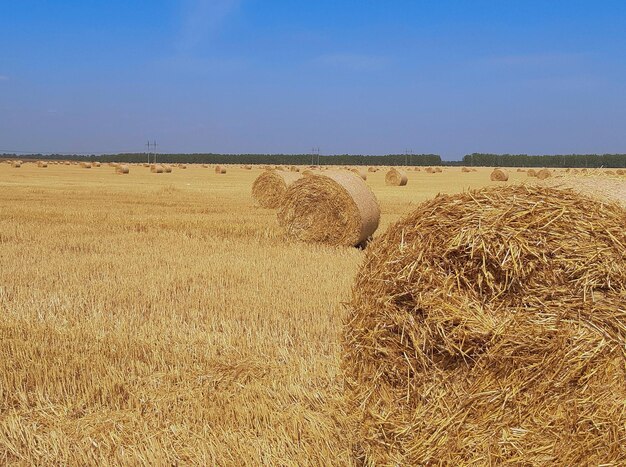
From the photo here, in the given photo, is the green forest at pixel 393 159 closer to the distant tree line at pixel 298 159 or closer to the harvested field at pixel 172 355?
the distant tree line at pixel 298 159

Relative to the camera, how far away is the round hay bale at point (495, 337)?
3.09m

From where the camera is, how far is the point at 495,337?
332cm

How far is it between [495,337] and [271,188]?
56.7 ft

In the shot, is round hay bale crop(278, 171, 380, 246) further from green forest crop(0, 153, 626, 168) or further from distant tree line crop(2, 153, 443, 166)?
distant tree line crop(2, 153, 443, 166)

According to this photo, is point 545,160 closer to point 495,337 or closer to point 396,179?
point 396,179

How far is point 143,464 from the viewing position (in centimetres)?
367

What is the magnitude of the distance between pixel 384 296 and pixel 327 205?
8526 millimetres

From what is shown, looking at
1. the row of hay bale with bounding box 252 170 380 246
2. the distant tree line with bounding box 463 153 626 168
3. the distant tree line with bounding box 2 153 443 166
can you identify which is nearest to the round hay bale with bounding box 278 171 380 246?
the row of hay bale with bounding box 252 170 380 246

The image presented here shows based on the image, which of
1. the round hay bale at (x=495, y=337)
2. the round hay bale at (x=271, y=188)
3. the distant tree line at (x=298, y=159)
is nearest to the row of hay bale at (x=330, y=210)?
the round hay bale at (x=271, y=188)

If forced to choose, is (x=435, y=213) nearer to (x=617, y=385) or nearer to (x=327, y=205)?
(x=617, y=385)

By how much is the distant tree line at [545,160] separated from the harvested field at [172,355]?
8893 cm

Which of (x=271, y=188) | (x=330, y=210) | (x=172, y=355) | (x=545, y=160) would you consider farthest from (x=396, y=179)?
(x=545, y=160)

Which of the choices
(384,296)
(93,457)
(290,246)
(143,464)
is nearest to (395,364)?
(384,296)

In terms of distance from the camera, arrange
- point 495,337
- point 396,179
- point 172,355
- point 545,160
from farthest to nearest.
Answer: point 545,160 < point 396,179 < point 172,355 < point 495,337
